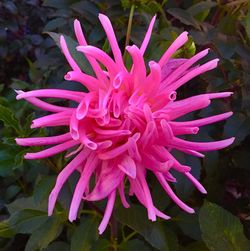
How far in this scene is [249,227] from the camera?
3.38ft

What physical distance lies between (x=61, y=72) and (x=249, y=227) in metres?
0.51

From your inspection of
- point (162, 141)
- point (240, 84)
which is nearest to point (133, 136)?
point (162, 141)

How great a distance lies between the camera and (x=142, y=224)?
86cm

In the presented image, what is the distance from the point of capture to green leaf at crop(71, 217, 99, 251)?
0.88 meters

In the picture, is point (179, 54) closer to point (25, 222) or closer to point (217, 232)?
point (217, 232)

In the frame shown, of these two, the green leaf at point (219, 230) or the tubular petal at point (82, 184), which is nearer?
the tubular petal at point (82, 184)

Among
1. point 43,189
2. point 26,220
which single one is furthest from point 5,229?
point 43,189

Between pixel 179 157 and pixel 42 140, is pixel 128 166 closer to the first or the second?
pixel 42 140

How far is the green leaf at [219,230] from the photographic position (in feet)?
2.67

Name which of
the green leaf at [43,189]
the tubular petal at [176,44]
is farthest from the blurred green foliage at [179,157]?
the tubular petal at [176,44]

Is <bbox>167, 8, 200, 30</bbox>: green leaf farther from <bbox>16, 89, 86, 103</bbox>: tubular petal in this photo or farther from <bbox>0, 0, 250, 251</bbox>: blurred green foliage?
<bbox>16, 89, 86, 103</bbox>: tubular petal

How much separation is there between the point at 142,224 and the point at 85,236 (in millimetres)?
106

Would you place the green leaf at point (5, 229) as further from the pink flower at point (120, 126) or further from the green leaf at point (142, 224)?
the pink flower at point (120, 126)

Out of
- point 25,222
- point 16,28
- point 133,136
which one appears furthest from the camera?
point 16,28
